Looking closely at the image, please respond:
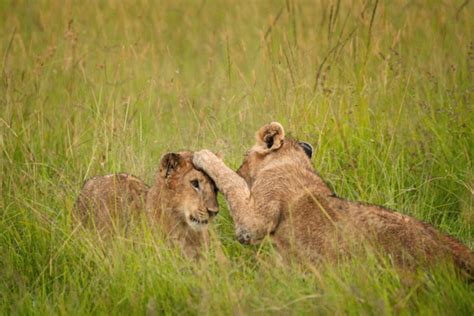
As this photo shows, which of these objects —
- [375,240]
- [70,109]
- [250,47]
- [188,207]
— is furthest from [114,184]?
[250,47]

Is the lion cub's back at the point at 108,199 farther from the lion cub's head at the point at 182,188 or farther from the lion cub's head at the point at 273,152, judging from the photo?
the lion cub's head at the point at 273,152

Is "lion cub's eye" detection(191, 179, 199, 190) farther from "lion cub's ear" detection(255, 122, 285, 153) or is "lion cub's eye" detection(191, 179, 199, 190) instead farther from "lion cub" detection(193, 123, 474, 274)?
"lion cub's ear" detection(255, 122, 285, 153)

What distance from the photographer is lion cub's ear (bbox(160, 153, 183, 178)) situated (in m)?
6.17

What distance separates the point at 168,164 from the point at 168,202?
0.30 metres

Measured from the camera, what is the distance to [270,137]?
610 cm

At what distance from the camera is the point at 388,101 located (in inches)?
299

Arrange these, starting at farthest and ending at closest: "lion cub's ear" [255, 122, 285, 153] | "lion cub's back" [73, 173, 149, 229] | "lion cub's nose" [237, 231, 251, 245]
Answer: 1. "lion cub's back" [73, 173, 149, 229]
2. "lion cub's ear" [255, 122, 285, 153]
3. "lion cub's nose" [237, 231, 251, 245]

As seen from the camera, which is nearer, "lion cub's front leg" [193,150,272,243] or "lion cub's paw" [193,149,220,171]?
"lion cub's front leg" [193,150,272,243]

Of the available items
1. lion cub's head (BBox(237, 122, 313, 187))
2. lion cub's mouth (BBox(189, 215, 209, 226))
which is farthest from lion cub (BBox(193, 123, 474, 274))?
lion cub's mouth (BBox(189, 215, 209, 226))

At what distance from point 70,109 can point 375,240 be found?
14.3 ft

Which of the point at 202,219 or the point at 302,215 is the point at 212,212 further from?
the point at 302,215

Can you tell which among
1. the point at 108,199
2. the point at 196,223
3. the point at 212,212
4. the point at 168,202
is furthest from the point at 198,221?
the point at 108,199

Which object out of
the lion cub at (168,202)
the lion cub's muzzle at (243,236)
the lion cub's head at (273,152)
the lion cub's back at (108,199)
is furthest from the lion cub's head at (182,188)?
the lion cub's muzzle at (243,236)

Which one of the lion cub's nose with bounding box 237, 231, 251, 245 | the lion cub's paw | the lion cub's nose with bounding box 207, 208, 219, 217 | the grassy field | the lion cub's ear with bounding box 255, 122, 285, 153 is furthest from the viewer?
the lion cub's paw
